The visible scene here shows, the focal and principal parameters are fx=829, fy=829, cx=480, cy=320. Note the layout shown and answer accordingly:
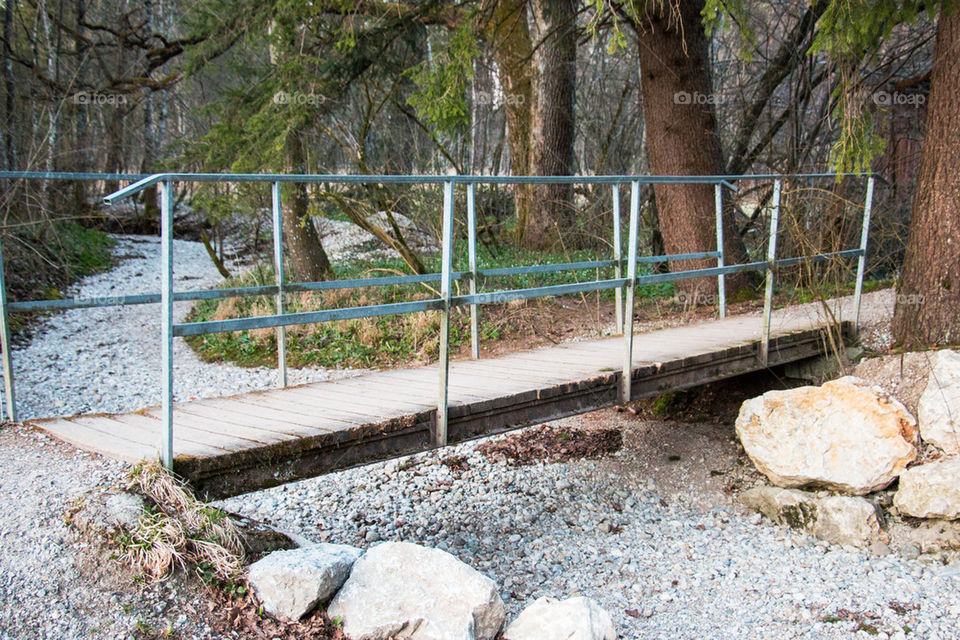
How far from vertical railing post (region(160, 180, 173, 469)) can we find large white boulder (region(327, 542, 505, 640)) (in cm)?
101

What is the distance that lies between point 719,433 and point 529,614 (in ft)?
14.5

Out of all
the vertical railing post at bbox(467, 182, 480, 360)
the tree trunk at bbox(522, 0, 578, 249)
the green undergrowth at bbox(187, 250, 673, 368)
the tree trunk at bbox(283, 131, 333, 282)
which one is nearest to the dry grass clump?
the vertical railing post at bbox(467, 182, 480, 360)

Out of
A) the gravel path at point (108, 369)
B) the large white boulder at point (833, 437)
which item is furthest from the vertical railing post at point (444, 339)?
the gravel path at point (108, 369)

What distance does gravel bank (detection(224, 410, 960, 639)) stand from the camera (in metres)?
4.77

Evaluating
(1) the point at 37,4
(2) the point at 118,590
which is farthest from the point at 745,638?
(1) the point at 37,4

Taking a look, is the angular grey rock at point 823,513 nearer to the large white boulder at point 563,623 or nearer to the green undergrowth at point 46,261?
the large white boulder at point 563,623

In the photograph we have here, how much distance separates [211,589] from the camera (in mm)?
3418

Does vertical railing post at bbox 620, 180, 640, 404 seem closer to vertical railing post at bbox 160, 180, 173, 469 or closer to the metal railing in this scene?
the metal railing

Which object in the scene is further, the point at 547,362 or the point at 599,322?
the point at 599,322

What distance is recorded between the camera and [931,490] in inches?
224

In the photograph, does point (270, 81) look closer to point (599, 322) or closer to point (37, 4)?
point (599, 322)

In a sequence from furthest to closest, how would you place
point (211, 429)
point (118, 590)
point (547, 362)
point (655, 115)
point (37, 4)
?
point (37, 4) < point (655, 115) < point (547, 362) < point (211, 429) < point (118, 590)

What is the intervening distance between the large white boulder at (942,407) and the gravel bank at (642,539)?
98 cm

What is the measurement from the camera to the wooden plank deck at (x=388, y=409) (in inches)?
158
